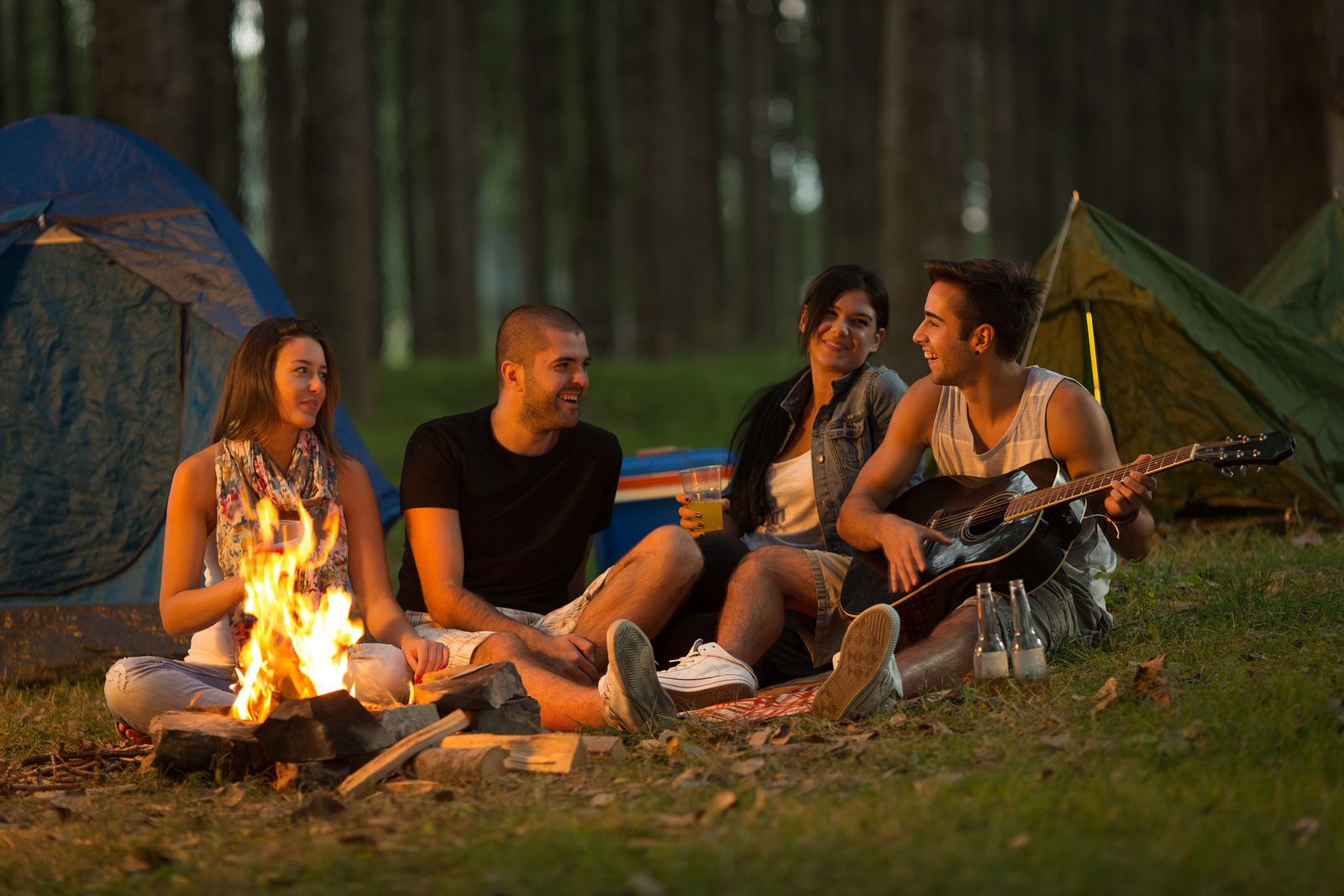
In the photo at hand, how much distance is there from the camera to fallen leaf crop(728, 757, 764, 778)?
3.21 m

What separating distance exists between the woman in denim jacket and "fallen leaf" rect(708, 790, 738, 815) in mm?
1204

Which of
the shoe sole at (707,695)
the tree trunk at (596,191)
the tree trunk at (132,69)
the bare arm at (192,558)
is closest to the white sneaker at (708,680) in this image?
the shoe sole at (707,695)

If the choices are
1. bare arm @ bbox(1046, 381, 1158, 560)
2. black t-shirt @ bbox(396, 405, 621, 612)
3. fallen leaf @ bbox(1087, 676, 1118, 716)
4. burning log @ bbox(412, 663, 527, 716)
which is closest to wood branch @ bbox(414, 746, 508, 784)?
burning log @ bbox(412, 663, 527, 716)

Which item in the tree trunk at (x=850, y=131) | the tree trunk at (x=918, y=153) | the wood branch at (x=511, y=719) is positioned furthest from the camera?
the tree trunk at (x=850, y=131)

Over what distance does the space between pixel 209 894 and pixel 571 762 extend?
1047 mm

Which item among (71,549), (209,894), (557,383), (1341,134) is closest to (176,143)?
(71,549)

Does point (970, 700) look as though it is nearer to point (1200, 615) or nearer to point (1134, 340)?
point (1200, 615)

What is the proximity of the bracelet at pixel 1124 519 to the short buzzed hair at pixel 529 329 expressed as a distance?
1.96 metres

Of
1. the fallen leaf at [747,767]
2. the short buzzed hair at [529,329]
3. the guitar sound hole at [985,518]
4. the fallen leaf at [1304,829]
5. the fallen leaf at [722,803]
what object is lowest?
the fallen leaf at [747,767]

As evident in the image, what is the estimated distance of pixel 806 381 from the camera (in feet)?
16.2

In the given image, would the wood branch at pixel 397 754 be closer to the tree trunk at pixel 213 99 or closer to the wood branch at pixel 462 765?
the wood branch at pixel 462 765

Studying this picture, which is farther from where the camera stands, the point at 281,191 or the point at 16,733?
the point at 281,191

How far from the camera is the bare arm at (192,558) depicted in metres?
3.75

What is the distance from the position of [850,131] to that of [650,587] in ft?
57.5
